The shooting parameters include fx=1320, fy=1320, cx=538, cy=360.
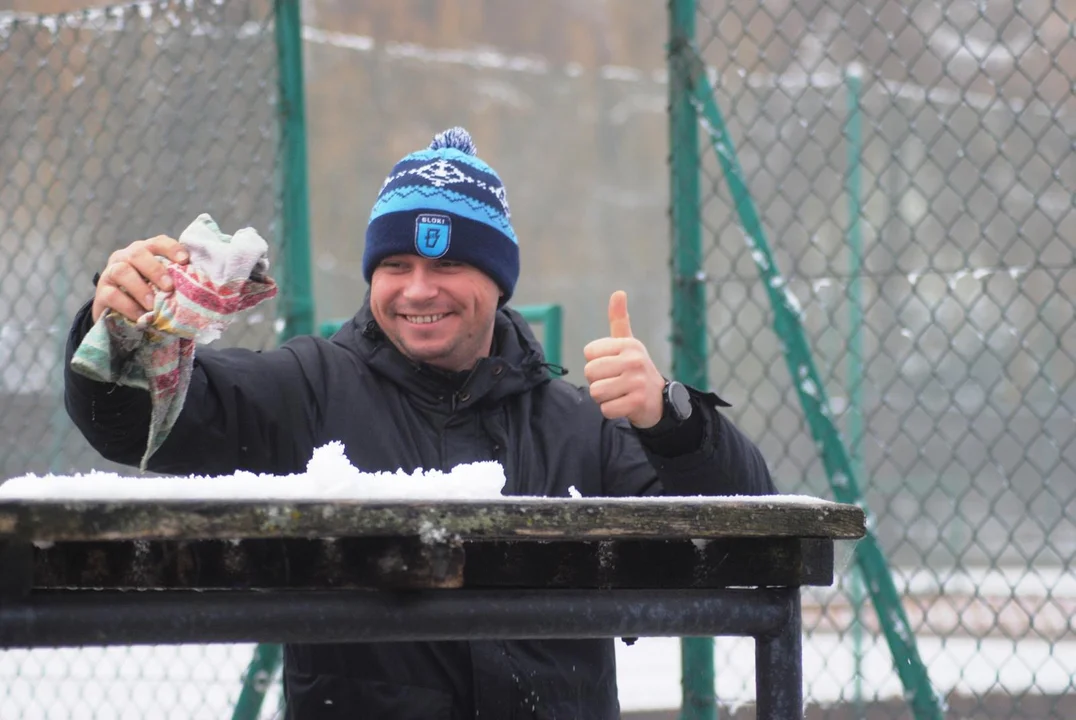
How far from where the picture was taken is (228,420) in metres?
2.46

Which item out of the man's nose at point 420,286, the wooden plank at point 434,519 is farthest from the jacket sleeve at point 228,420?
the wooden plank at point 434,519

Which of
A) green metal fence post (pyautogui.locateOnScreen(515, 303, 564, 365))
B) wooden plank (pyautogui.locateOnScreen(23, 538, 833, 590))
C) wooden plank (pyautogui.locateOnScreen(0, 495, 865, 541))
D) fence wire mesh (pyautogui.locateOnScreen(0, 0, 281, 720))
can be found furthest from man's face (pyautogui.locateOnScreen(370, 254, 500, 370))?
green metal fence post (pyautogui.locateOnScreen(515, 303, 564, 365))

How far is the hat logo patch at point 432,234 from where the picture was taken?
2.66 metres

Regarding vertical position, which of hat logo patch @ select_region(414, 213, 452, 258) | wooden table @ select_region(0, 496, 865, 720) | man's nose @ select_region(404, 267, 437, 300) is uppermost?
hat logo patch @ select_region(414, 213, 452, 258)

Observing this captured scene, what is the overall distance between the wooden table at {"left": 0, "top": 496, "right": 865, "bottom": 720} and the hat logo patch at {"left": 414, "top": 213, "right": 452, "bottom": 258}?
1047 mm

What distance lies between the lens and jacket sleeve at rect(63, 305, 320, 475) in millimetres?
2297

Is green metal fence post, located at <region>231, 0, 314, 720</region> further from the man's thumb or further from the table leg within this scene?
the table leg

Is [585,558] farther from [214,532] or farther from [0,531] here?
[0,531]

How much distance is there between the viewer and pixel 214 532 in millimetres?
1449

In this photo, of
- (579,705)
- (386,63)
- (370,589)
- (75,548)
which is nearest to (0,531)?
(75,548)

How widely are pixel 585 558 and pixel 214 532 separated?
0.53 m

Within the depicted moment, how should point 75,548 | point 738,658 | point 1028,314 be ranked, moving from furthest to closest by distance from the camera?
point 738,658, point 1028,314, point 75,548

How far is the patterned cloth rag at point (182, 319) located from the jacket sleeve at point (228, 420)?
13cm

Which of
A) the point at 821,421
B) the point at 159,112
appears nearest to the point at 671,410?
the point at 821,421
